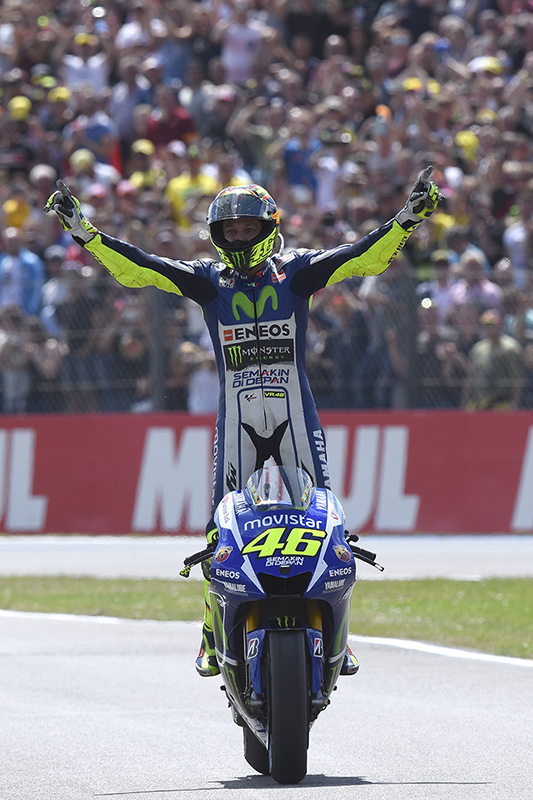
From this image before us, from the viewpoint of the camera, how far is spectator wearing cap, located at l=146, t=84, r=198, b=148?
18156 millimetres

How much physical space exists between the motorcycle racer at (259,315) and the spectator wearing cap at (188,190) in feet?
33.7

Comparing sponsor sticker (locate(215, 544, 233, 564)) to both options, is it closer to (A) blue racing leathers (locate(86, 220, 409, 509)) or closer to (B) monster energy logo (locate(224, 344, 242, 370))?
(A) blue racing leathers (locate(86, 220, 409, 509))

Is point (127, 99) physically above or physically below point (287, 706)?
above

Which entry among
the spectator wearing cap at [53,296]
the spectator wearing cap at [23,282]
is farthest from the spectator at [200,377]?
the spectator wearing cap at [23,282]

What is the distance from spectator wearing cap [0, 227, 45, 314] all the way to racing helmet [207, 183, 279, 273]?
9.06 meters

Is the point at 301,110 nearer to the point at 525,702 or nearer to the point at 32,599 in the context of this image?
the point at 32,599

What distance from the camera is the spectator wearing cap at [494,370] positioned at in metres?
13.7

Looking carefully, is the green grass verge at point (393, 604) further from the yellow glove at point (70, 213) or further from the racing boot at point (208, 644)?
the yellow glove at point (70, 213)

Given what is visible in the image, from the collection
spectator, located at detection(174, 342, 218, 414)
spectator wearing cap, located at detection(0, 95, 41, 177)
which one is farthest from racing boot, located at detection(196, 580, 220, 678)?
spectator wearing cap, located at detection(0, 95, 41, 177)

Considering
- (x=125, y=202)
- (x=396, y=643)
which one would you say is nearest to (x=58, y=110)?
(x=125, y=202)

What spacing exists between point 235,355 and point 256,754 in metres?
1.53

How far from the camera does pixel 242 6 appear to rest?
18.7m

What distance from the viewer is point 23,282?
1454 centimetres

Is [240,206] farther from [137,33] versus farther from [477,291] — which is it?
[137,33]
